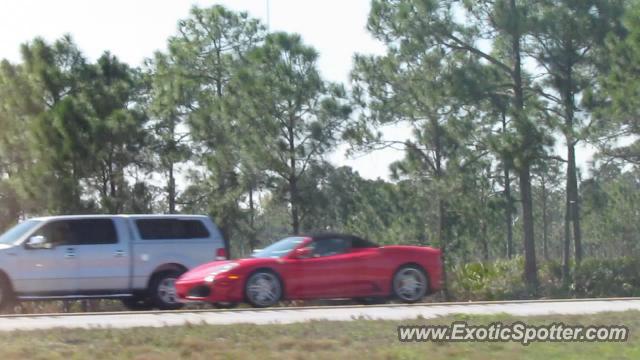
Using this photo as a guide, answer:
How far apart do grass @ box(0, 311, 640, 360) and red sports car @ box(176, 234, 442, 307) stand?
14.2 ft

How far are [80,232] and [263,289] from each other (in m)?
3.62

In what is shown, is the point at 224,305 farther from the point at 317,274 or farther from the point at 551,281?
the point at 551,281

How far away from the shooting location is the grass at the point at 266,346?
452 inches

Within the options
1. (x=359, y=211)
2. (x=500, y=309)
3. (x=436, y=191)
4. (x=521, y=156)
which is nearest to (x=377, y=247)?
(x=500, y=309)

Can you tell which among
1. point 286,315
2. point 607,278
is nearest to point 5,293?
point 286,315

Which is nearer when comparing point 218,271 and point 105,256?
point 218,271

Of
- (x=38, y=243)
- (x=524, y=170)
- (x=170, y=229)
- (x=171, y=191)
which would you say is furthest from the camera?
(x=171, y=191)

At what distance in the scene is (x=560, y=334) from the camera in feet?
43.2

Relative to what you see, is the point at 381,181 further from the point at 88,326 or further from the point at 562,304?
the point at 88,326

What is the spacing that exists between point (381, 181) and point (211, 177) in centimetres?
653

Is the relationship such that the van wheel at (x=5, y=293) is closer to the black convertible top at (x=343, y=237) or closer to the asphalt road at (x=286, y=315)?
the asphalt road at (x=286, y=315)

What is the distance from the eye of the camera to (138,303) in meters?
20.4

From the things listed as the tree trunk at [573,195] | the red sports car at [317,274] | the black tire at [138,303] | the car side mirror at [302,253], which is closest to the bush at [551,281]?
the tree trunk at [573,195]

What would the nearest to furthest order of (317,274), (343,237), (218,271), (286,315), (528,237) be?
(286,315) < (218,271) < (317,274) < (343,237) < (528,237)
